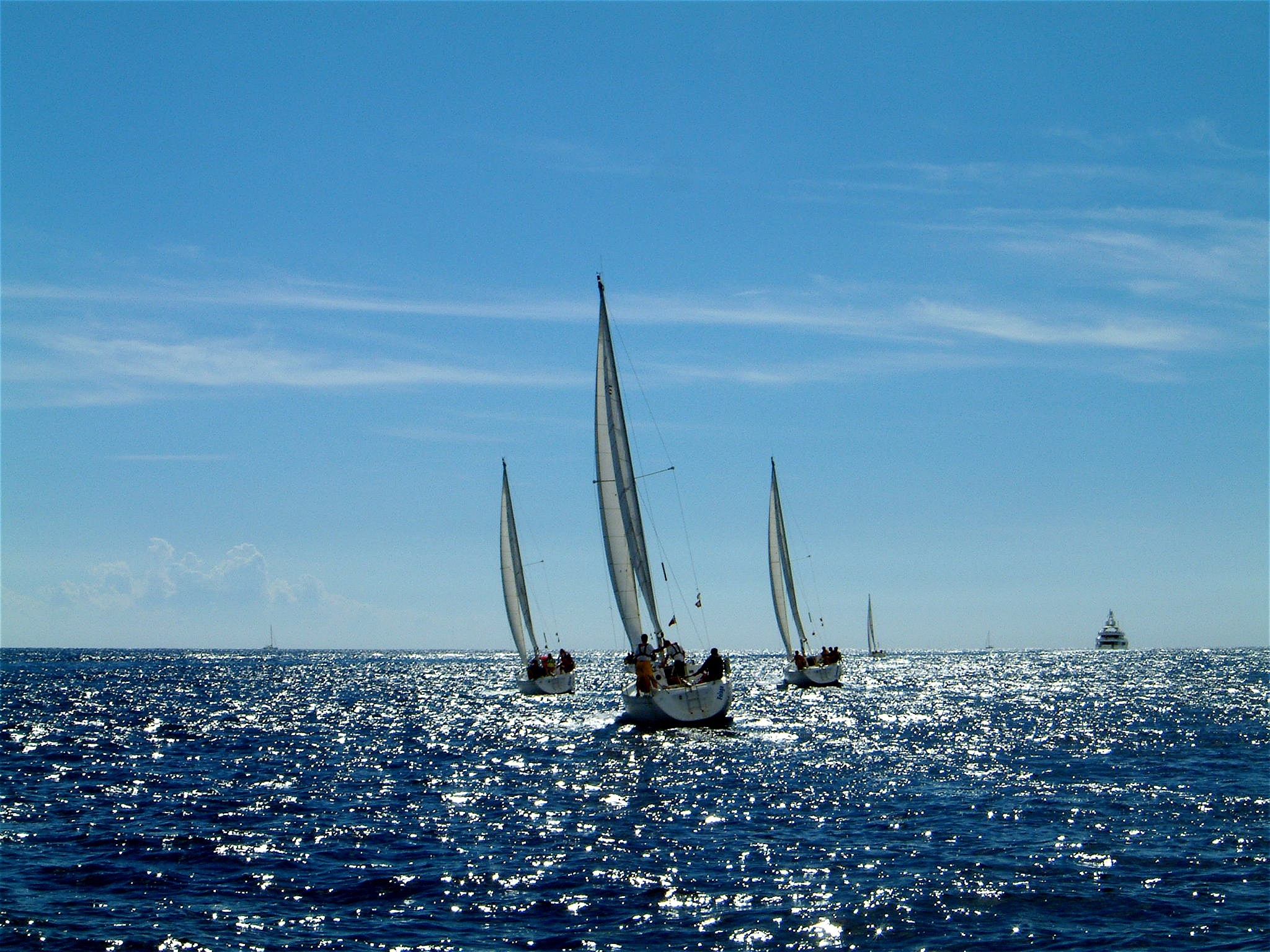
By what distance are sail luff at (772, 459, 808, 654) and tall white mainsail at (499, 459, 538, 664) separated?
17199mm

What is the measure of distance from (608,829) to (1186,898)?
35.6ft

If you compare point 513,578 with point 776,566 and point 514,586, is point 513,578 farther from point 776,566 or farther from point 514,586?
point 776,566

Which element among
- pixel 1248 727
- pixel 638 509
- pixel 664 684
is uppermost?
pixel 638 509

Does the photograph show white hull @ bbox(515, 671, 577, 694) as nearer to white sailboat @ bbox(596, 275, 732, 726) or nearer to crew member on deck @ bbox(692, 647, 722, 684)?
white sailboat @ bbox(596, 275, 732, 726)

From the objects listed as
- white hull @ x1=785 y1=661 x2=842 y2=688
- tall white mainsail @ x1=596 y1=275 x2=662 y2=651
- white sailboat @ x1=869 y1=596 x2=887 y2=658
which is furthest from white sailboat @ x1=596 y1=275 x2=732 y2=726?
white sailboat @ x1=869 y1=596 x2=887 y2=658

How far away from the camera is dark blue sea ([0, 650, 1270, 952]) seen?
16375 millimetres

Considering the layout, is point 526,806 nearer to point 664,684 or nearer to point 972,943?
point 972,943

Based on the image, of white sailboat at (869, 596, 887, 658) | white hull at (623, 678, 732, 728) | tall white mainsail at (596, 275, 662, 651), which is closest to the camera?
white hull at (623, 678, 732, 728)

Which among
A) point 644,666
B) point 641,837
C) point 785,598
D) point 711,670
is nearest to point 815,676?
point 785,598

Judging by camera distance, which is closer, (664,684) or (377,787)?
(377,787)

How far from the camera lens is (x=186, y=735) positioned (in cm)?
4544

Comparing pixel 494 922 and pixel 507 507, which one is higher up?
pixel 507 507

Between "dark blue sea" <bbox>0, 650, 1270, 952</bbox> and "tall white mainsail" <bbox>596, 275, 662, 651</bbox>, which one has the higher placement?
"tall white mainsail" <bbox>596, 275, 662, 651</bbox>

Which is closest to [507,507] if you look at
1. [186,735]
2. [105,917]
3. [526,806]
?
[186,735]
